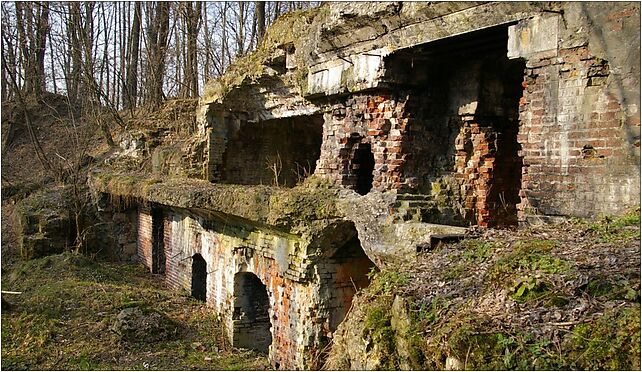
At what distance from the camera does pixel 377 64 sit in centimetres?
599

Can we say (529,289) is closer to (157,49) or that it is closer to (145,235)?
(145,235)

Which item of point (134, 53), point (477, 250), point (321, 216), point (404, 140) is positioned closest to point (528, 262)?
point (477, 250)

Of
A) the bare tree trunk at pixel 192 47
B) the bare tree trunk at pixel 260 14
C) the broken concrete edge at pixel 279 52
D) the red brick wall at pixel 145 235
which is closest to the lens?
the broken concrete edge at pixel 279 52

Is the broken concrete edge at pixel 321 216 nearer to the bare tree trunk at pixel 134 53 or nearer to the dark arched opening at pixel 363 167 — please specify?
the dark arched opening at pixel 363 167

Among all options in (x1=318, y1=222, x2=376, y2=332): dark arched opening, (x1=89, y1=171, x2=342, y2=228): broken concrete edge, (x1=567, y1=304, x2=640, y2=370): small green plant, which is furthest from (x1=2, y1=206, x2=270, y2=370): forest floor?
(x1=567, y1=304, x2=640, y2=370): small green plant

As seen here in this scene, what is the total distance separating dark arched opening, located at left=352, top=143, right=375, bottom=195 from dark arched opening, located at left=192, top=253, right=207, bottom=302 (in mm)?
5043

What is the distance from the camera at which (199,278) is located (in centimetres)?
1113

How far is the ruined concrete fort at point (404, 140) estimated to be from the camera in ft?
13.9

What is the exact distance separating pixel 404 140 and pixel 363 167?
37.9 inches

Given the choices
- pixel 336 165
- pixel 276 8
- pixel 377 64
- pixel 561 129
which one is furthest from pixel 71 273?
pixel 276 8

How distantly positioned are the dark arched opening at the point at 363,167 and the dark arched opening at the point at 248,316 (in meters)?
3.07

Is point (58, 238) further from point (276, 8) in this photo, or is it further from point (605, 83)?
point (605, 83)

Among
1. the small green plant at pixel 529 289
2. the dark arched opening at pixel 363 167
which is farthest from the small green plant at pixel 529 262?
the dark arched opening at pixel 363 167

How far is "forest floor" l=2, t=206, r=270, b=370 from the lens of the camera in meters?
7.74
